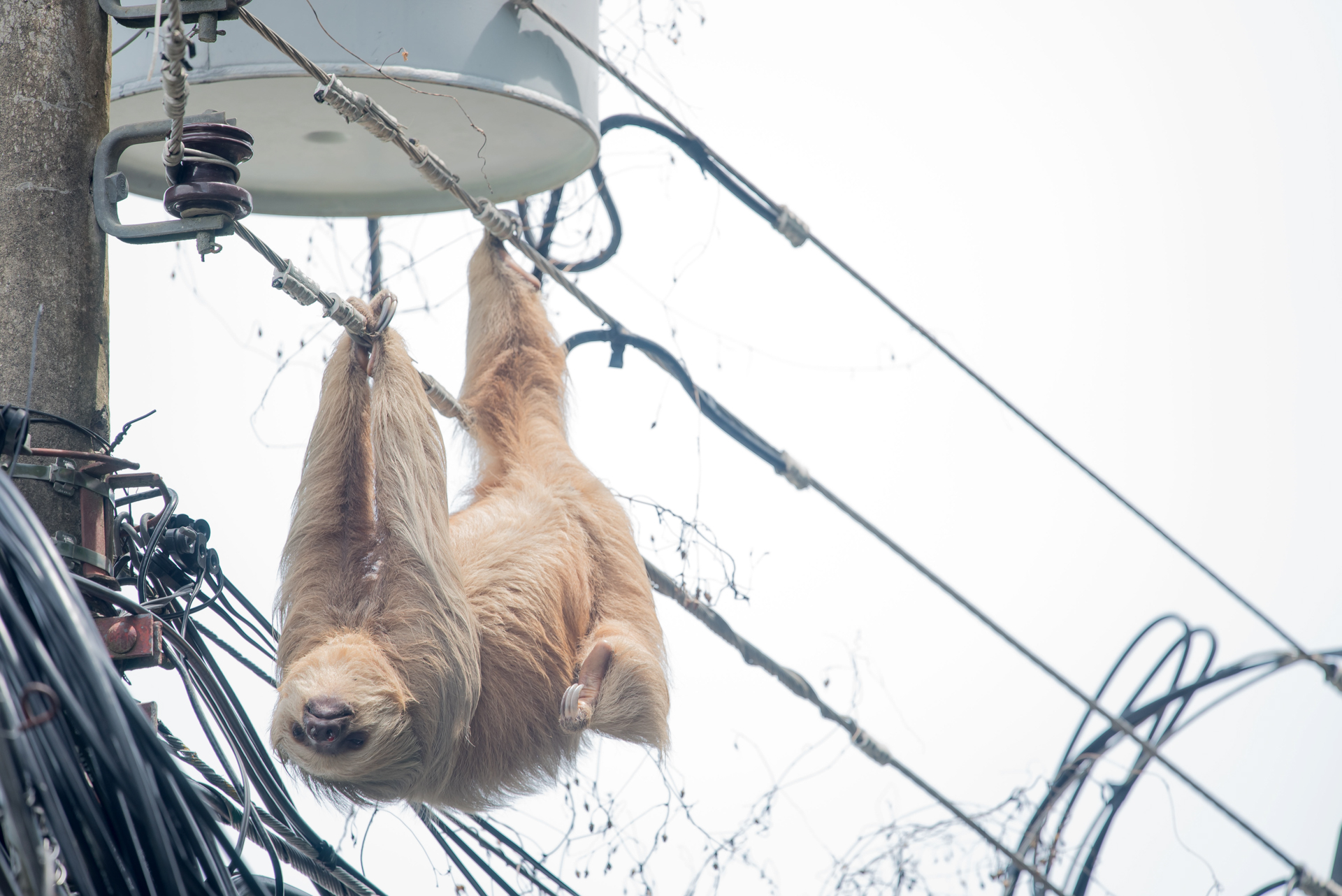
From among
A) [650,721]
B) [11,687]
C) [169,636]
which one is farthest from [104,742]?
[650,721]

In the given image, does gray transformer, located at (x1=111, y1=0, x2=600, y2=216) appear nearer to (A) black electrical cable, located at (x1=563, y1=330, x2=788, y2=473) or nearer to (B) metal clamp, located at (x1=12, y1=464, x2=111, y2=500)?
(A) black electrical cable, located at (x1=563, y1=330, x2=788, y2=473)

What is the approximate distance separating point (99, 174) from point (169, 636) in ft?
3.59

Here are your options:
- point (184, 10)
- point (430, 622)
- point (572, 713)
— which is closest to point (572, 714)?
point (572, 713)

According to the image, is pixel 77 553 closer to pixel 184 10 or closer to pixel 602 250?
pixel 184 10

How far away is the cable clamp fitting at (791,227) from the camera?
5.02 metres

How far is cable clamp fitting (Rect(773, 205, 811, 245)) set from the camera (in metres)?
5.02

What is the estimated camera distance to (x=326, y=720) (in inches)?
118

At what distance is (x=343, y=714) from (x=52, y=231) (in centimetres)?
133

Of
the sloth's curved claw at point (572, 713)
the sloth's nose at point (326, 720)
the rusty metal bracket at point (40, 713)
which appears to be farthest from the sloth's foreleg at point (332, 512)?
the rusty metal bracket at point (40, 713)

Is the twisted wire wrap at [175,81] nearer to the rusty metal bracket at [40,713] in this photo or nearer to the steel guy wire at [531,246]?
the steel guy wire at [531,246]

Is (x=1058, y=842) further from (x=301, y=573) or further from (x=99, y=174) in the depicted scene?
(x=99, y=174)

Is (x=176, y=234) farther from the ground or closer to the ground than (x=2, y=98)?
closer to the ground

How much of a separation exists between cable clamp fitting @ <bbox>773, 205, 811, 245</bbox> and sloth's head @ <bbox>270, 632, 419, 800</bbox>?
103 inches

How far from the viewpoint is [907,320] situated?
16.6 feet
